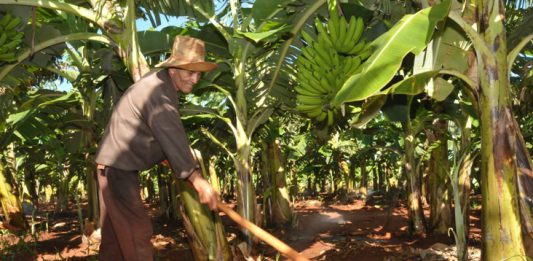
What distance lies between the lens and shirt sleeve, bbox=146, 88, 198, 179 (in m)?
2.29

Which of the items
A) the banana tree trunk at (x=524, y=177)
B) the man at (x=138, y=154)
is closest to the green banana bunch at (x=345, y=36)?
the man at (x=138, y=154)

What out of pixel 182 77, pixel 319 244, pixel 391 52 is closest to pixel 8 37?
pixel 182 77

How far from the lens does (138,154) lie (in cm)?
245

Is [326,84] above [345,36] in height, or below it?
below

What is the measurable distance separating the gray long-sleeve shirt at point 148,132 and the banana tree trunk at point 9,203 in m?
6.21

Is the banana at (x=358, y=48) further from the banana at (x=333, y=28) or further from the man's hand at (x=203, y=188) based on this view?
the man's hand at (x=203, y=188)

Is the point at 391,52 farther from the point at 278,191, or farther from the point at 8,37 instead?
the point at 278,191

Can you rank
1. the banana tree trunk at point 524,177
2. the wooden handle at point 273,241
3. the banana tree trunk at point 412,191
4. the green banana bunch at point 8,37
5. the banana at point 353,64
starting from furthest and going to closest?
1. the banana tree trunk at point 412,191
2. the green banana bunch at point 8,37
3. the banana at point 353,64
4. the banana tree trunk at point 524,177
5. the wooden handle at point 273,241

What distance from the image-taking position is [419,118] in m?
6.05

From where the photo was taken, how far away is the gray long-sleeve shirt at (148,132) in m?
2.30

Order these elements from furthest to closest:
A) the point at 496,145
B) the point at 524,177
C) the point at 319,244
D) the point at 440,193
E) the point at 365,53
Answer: the point at 319,244
the point at 440,193
the point at 365,53
the point at 524,177
the point at 496,145

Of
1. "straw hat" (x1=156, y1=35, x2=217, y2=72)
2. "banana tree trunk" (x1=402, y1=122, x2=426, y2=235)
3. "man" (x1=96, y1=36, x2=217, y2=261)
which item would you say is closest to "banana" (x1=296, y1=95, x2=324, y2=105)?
"straw hat" (x1=156, y1=35, x2=217, y2=72)

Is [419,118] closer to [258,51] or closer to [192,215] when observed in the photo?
[258,51]

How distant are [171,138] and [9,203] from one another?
6666 mm
